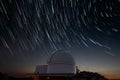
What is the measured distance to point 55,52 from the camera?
84.7 ft

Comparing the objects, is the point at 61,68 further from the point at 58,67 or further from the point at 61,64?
the point at 61,64

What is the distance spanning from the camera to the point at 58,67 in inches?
937

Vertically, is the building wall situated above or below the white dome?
below

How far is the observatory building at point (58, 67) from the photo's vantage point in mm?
23011

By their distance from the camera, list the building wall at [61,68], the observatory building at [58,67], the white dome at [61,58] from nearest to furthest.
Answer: the observatory building at [58,67] → the building wall at [61,68] → the white dome at [61,58]

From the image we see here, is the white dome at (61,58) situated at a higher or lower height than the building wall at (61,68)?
higher

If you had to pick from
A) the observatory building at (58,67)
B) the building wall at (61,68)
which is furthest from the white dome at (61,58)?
the building wall at (61,68)

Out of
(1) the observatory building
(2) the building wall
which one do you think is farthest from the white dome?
(2) the building wall

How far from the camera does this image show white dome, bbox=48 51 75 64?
79.7ft

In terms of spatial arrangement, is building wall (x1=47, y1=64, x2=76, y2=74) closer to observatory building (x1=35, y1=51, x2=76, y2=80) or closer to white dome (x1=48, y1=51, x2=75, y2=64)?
observatory building (x1=35, y1=51, x2=76, y2=80)

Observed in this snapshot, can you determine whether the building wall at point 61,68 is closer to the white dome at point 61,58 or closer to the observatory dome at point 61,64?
the observatory dome at point 61,64

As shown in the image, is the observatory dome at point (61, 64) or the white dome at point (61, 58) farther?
the white dome at point (61, 58)

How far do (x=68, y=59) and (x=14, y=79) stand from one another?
113 ft

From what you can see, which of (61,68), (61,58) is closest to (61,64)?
(61,68)
